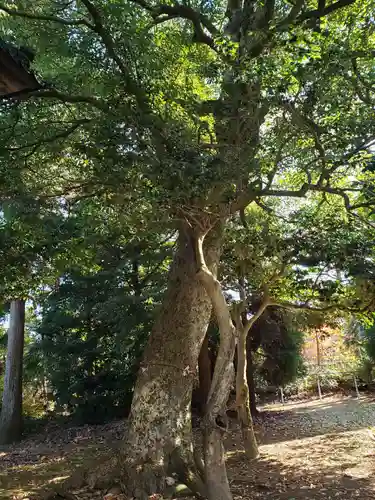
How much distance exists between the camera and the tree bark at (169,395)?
5.32 m

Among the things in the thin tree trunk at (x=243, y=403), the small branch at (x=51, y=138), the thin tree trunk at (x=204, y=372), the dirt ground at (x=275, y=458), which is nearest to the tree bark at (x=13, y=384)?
the dirt ground at (x=275, y=458)

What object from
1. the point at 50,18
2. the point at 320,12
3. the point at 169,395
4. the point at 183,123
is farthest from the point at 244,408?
the point at 50,18

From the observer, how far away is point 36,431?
485 inches

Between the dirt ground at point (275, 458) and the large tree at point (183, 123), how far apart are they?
161cm

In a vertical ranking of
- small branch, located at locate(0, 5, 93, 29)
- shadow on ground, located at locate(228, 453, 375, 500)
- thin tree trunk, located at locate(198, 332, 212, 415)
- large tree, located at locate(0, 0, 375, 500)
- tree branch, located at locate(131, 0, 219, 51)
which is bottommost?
shadow on ground, located at locate(228, 453, 375, 500)

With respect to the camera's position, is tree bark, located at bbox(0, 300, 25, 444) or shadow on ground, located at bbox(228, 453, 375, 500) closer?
shadow on ground, located at bbox(228, 453, 375, 500)

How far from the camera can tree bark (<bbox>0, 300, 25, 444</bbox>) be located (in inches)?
458

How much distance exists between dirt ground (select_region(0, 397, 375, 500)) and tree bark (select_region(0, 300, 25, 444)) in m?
0.61

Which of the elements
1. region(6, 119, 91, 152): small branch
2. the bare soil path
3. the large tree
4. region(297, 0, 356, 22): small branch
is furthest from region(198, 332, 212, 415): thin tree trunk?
region(297, 0, 356, 22): small branch

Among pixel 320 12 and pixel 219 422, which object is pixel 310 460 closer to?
pixel 219 422

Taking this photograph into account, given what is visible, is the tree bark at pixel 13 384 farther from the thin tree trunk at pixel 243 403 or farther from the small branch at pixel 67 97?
the small branch at pixel 67 97

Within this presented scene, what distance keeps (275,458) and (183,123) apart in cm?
582

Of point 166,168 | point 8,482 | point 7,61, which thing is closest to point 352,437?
point 8,482

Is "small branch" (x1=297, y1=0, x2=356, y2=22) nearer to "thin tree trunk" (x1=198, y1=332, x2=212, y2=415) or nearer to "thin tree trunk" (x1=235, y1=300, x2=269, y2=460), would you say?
"thin tree trunk" (x1=235, y1=300, x2=269, y2=460)
